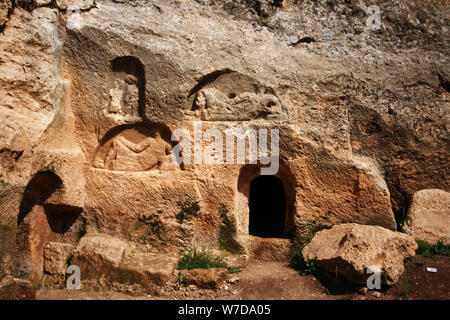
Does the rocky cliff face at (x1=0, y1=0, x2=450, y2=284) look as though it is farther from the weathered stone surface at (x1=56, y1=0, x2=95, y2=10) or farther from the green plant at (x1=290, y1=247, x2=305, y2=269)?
the green plant at (x1=290, y1=247, x2=305, y2=269)

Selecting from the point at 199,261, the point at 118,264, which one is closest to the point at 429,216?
the point at 199,261

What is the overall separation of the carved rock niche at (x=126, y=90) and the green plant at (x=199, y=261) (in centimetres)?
183

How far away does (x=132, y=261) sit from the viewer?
5895 millimetres

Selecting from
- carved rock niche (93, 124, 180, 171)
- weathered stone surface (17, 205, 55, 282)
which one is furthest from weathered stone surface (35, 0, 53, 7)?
weathered stone surface (17, 205, 55, 282)

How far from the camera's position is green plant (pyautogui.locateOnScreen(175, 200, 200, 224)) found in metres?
6.21

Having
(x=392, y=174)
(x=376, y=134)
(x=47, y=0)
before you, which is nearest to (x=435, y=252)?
(x=392, y=174)

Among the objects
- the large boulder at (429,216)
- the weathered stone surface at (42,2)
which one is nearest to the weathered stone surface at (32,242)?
the weathered stone surface at (42,2)

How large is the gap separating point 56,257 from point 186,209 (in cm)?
163

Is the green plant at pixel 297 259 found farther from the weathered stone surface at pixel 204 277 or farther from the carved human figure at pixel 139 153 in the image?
the carved human figure at pixel 139 153

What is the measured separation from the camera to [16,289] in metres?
5.04

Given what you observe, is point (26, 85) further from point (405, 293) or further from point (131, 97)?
point (405, 293)

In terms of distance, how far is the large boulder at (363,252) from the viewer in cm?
532

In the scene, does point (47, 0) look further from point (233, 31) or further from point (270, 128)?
point (270, 128)

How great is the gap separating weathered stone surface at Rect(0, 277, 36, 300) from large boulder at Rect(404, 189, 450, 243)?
4520 millimetres
